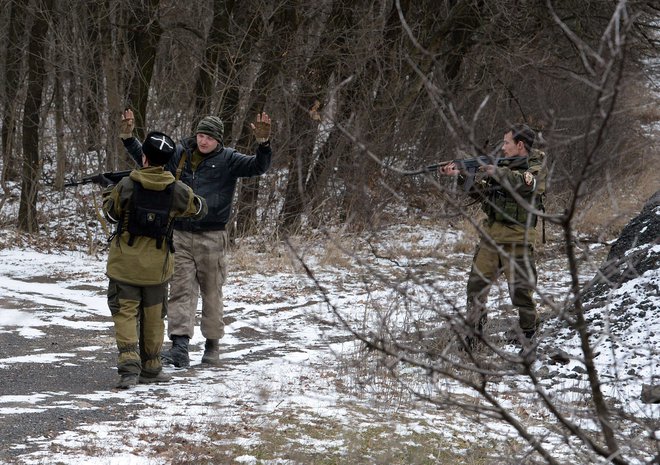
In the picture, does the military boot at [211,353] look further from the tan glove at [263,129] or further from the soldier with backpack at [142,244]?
the tan glove at [263,129]

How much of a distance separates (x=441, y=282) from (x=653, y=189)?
9.06 m

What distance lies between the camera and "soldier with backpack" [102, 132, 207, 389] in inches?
259

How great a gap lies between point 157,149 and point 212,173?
2.97ft

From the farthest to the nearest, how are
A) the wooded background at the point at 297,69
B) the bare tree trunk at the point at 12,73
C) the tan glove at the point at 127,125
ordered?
the bare tree trunk at the point at 12,73
the wooded background at the point at 297,69
the tan glove at the point at 127,125

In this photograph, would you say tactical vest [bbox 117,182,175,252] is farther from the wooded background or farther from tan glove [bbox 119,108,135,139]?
the wooded background

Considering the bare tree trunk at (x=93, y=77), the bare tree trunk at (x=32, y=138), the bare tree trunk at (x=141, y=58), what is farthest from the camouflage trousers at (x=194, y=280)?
the bare tree trunk at (x=32, y=138)

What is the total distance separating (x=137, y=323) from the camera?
6871 mm

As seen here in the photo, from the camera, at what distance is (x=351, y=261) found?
41.9 ft

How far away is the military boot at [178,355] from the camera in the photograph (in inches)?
291

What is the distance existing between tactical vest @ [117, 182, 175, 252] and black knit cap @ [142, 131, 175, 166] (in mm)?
184

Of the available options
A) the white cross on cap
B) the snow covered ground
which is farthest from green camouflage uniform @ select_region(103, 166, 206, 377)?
the snow covered ground

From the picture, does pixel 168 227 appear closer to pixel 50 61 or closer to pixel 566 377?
pixel 566 377

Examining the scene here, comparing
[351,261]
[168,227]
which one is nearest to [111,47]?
[351,261]

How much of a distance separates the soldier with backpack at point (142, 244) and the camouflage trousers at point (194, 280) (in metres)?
0.64
